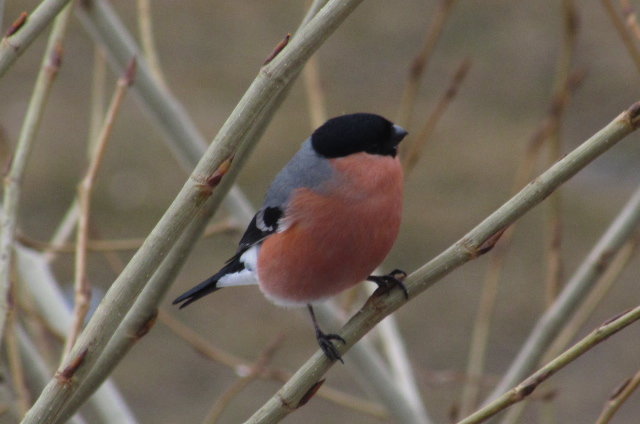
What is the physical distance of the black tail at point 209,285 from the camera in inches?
84.4

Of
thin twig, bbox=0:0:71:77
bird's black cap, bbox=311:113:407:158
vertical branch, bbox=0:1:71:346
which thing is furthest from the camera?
bird's black cap, bbox=311:113:407:158

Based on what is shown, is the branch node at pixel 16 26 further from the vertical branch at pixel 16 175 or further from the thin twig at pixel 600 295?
the thin twig at pixel 600 295

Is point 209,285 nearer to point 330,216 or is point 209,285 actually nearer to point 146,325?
point 330,216

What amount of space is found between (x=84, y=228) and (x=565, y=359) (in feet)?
2.77

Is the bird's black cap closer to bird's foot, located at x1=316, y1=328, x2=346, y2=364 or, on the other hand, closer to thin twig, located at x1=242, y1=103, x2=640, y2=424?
bird's foot, located at x1=316, y1=328, x2=346, y2=364

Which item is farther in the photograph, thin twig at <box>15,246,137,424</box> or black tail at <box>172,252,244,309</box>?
black tail at <box>172,252,244,309</box>

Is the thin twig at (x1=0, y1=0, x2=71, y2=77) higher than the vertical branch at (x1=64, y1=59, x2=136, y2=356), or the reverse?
the thin twig at (x1=0, y1=0, x2=71, y2=77)

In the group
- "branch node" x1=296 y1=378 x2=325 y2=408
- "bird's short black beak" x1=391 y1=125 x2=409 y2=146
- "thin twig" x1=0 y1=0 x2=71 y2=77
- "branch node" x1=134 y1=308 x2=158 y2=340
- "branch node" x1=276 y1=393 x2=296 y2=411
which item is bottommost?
"branch node" x1=296 y1=378 x2=325 y2=408

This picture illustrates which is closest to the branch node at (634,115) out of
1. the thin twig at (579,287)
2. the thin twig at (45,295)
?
the thin twig at (579,287)

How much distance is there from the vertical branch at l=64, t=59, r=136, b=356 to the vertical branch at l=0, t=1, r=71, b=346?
0.35 feet

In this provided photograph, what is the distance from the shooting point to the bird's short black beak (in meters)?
2.02

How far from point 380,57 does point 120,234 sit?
9.60 feet

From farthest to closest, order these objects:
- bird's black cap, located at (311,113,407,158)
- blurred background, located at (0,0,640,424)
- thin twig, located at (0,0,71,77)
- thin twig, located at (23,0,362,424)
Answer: blurred background, located at (0,0,640,424) → bird's black cap, located at (311,113,407,158) → thin twig, located at (0,0,71,77) → thin twig, located at (23,0,362,424)

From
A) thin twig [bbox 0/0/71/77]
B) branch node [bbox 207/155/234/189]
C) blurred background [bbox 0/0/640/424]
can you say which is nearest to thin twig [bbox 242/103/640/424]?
branch node [bbox 207/155/234/189]
